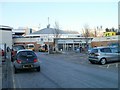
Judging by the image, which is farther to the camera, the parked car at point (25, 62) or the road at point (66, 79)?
the parked car at point (25, 62)

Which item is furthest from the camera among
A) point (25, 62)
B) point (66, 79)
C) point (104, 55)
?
point (104, 55)

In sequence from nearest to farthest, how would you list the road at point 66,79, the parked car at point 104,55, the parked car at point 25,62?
the road at point 66,79 < the parked car at point 25,62 < the parked car at point 104,55

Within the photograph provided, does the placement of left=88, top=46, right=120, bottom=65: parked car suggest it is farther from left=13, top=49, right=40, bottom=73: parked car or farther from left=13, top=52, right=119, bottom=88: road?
left=13, top=49, right=40, bottom=73: parked car

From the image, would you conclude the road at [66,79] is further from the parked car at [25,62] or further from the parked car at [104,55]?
the parked car at [104,55]

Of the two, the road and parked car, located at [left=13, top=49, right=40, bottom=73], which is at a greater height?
parked car, located at [left=13, top=49, right=40, bottom=73]

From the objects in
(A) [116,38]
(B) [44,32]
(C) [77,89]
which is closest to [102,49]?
(C) [77,89]

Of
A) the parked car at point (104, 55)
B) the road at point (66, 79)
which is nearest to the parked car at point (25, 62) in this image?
the road at point (66, 79)

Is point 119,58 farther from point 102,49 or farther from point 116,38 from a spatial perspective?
point 116,38

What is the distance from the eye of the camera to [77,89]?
10273 mm

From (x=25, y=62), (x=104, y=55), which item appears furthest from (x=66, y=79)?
(x=104, y=55)

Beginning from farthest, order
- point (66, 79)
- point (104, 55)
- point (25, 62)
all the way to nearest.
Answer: point (104, 55) < point (25, 62) < point (66, 79)

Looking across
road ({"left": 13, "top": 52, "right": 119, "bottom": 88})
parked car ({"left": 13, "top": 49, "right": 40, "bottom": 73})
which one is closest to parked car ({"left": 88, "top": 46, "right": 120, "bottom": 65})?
road ({"left": 13, "top": 52, "right": 119, "bottom": 88})

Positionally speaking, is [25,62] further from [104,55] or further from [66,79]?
[104,55]

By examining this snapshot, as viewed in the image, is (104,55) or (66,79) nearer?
(66,79)
